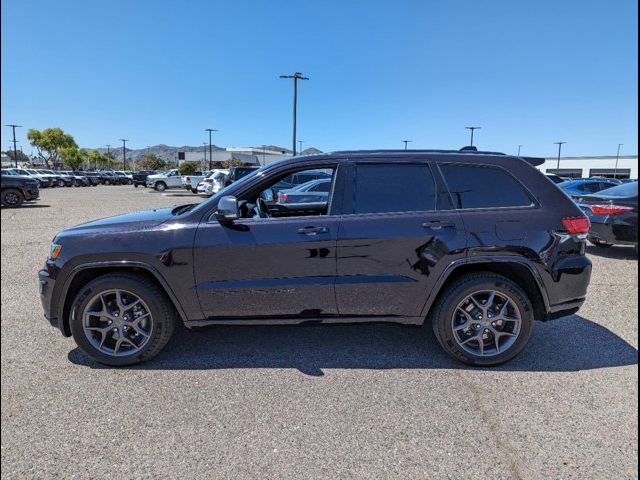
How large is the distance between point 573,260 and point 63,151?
90.2 metres

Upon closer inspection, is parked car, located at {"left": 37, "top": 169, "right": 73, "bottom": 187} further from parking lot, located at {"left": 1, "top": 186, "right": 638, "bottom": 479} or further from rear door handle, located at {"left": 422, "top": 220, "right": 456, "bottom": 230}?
rear door handle, located at {"left": 422, "top": 220, "right": 456, "bottom": 230}

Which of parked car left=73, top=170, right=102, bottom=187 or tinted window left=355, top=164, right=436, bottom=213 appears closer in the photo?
tinted window left=355, top=164, right=436, bottom=213

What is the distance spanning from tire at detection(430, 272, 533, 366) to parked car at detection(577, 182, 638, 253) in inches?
176

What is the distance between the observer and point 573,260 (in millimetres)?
3242

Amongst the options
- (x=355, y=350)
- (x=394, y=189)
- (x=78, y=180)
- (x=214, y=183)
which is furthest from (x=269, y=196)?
(x=78, y=180)

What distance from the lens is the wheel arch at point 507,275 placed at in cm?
317

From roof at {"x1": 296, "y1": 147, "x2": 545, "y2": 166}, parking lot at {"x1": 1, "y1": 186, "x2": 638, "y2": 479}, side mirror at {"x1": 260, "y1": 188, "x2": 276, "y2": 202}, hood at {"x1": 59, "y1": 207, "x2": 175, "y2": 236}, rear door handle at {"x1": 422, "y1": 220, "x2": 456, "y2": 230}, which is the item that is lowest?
parking lot at {"x1": 1, "y1": 186, "x2": 638, "y2": 479}

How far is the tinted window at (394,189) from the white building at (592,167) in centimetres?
8122

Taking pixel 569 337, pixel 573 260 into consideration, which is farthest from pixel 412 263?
pixel 569 337

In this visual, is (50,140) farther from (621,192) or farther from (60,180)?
(621,192)

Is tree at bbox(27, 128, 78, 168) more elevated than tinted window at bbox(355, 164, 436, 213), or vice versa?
tree at bbox(27, 128, 78, 168)

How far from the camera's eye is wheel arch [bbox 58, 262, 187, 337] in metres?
3.15

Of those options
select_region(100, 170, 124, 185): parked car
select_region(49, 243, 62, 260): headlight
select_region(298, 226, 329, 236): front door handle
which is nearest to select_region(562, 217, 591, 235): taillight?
select_region(298, 226, 329, 236): front door handle

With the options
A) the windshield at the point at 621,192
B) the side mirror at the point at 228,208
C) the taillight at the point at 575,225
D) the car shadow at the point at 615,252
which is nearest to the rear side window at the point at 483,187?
the taillight at the point at 575,225
